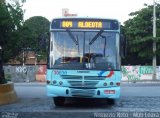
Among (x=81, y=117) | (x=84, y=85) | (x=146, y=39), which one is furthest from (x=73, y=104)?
(x=146, y=39)

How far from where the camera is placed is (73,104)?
17.9 m

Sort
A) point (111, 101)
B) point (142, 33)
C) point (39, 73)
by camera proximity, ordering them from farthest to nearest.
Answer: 1. point (142, 33)
2. point (39, 73)
3. point (111, 101)

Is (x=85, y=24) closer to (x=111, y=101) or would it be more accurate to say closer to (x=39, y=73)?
(x=111, y=101)

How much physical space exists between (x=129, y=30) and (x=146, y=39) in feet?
12.4

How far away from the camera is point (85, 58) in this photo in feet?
51.7

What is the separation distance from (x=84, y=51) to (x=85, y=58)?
0.83ft

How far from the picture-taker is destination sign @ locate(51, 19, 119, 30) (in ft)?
52.9

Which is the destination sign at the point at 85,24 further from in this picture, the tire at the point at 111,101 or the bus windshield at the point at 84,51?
the tire at the point at 111,101

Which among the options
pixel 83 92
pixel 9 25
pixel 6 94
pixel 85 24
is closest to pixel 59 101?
pixel 83 92

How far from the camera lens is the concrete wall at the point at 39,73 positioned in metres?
49.3

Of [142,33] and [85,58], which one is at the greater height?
[142,33]

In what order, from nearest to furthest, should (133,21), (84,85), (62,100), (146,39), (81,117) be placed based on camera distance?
(81,117) → (84,85) → (62,100) → (146,39) → (133,21)

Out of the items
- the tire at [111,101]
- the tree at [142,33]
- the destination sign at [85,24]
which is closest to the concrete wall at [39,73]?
the tree at [142,33]

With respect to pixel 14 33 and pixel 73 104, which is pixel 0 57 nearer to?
pixel 14 33
